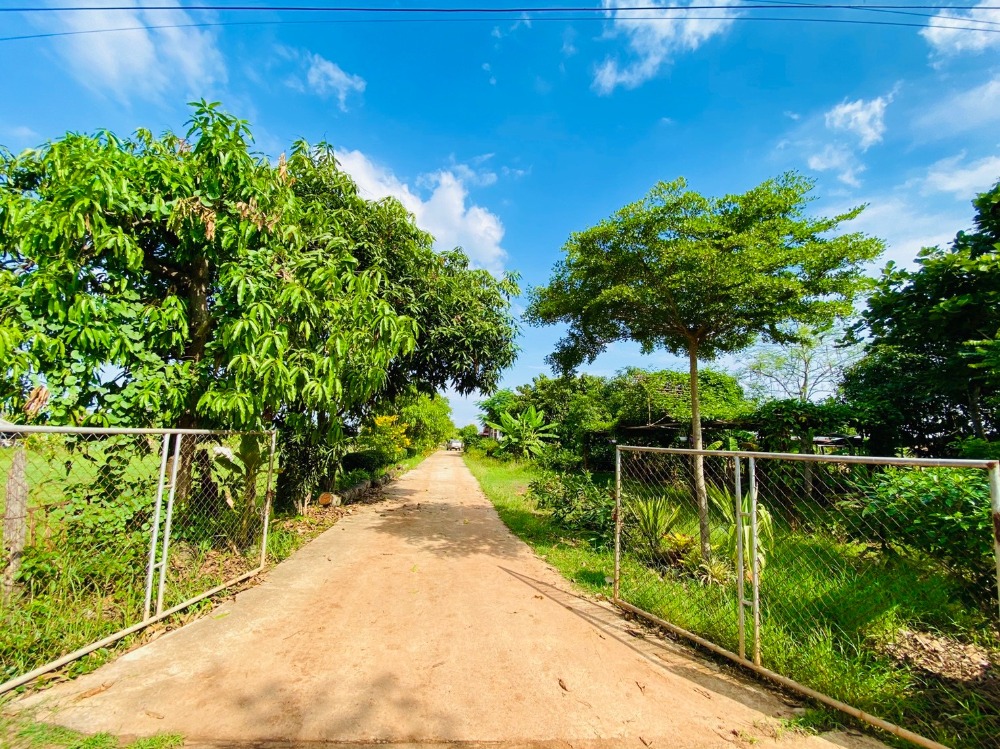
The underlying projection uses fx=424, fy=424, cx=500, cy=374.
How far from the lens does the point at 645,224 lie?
18.1ft

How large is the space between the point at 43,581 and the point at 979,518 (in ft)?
23.1

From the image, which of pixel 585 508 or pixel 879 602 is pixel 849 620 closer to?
pixel 879 602

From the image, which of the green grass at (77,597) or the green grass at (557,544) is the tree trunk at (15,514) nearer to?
the green grass at (77,597)

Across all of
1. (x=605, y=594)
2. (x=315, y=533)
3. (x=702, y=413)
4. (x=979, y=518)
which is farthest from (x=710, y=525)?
(x=315, y=533)

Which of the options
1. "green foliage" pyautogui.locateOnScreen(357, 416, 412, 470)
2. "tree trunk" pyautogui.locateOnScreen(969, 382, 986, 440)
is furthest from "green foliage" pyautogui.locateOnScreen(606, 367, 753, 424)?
"green foliage" pyautogui.locateOnScreen(357, 416, 412, 470)

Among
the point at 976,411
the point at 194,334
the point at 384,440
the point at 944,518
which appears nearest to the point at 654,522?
the point at 944,518

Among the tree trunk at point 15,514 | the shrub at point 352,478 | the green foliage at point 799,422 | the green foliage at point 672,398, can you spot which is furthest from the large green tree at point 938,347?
the shrub at point 352,478

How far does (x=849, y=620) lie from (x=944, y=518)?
107 centimetres

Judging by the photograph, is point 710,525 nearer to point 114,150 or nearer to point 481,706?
point 481,706

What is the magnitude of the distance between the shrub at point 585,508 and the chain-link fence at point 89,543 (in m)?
5.21

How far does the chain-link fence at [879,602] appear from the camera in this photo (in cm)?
260

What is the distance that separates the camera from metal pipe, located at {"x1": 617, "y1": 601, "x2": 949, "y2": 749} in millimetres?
2227

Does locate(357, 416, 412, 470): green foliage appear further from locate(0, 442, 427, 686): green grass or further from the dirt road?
the dirt road

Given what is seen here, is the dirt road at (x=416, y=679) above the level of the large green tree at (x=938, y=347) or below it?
below
